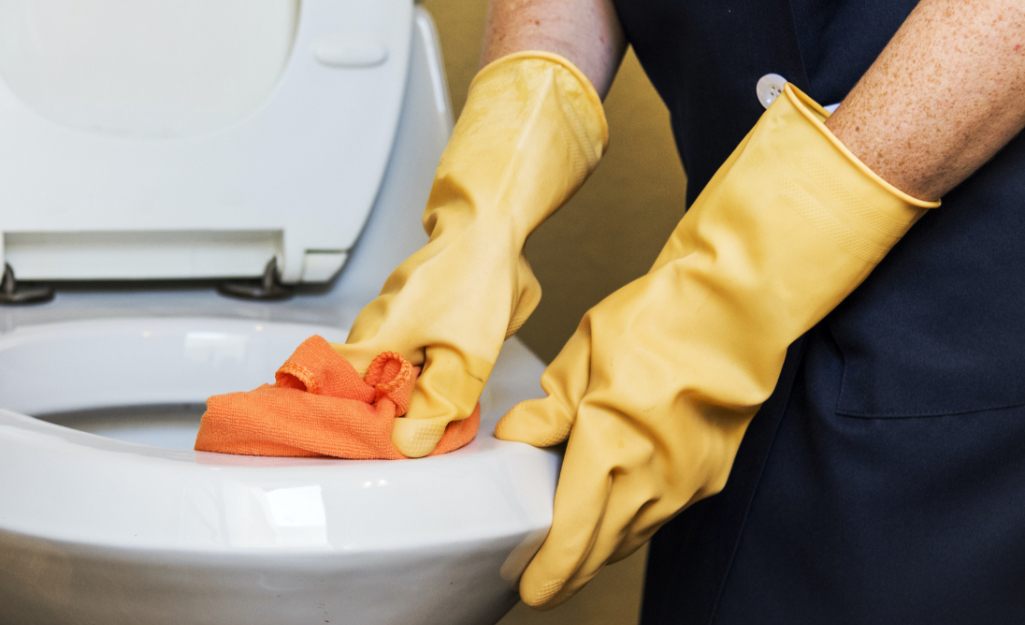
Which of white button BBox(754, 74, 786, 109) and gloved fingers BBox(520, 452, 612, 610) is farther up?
white button BBox(754, 74, 786, 109)

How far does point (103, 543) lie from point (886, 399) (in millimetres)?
366

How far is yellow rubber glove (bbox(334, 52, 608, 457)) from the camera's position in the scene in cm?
42

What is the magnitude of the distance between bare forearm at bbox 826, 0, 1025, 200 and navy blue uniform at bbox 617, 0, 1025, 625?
0.04 feet

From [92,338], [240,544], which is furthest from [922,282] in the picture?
[92,338]

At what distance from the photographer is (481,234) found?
1.50ft

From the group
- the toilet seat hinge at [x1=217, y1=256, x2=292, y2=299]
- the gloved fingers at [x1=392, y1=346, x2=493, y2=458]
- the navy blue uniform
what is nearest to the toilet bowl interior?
the toilet seat hinge at [x1=217, y1=256, x2=292, y2=299]

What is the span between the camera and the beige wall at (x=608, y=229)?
3.18 feet

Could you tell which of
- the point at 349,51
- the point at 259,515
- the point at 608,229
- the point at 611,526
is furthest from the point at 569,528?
the point at 608,229

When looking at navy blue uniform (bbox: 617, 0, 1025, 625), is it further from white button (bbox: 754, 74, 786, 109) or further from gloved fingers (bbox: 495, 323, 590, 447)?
gloved fingers (bbox: 495, 323, 590, 447)

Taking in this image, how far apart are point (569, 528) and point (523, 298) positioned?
0.17m

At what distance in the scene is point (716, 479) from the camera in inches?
17.0

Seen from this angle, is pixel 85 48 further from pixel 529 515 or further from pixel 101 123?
pixel 529 515

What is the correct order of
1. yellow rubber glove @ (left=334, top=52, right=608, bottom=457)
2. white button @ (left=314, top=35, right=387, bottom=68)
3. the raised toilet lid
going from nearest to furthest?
1. the raised toilet lid
2. yellow rubber glove @ (left=334, top=52, right=608, bottom=457)
3. white button @ (left=314, top=35, right=387, bottom=68)

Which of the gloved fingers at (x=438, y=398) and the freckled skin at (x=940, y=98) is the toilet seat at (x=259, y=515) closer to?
the gloved fingers at (x=438, y=398)
